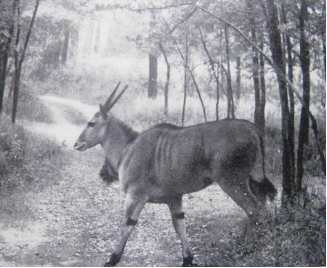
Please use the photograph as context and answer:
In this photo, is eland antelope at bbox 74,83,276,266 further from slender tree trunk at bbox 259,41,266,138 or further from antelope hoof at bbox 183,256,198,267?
slender tree trunk at bbox 259,41,266,138

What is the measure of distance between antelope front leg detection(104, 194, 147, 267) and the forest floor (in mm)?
64

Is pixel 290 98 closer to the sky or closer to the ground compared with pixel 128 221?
closer to the sky

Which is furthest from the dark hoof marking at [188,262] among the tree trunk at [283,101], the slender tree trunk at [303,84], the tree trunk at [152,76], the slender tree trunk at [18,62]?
the slender tree trunk at [18,62]

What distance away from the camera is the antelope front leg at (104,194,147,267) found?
8.91ft

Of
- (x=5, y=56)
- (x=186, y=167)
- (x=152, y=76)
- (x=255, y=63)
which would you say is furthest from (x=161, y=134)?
(x=5, y=56)

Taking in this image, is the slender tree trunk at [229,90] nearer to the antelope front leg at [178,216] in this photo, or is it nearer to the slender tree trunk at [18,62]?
the antelope front leg at [178,216]

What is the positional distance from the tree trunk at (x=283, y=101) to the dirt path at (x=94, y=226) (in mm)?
579

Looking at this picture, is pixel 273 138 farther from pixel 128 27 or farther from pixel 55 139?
pixel 55 139

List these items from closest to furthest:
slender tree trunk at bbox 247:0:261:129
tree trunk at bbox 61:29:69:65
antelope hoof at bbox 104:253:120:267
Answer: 1. antelope hoof at bbox 104:253:120:267
2. slender tree trunk at bbox 247:0:261:129
3. tree trunk at bbox 61:29:69:65

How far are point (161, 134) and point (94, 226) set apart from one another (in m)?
0.97

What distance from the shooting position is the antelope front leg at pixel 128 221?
2.72m

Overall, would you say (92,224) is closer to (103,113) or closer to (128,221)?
(128,221)

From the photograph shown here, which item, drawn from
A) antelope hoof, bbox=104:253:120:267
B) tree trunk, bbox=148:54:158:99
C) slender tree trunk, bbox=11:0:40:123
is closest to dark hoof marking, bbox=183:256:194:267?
antelope hoof, bbox=104:253:120:267

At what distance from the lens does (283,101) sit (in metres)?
3.13
